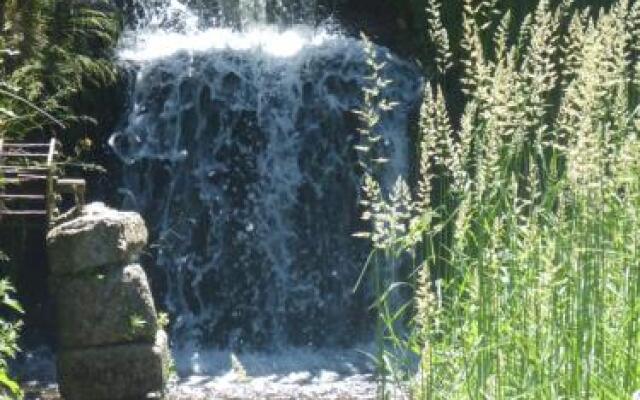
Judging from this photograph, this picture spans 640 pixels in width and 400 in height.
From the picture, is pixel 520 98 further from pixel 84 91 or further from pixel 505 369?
pixel 84 91

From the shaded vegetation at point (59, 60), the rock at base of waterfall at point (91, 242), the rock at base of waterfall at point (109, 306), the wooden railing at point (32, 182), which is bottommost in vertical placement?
the rock at base of waterfall at point (109, 306)

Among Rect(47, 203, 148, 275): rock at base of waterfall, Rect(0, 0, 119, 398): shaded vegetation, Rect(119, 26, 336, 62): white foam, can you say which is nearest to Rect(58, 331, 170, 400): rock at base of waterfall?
Rect(47, 203, 148, 275): rock at base of waterfall

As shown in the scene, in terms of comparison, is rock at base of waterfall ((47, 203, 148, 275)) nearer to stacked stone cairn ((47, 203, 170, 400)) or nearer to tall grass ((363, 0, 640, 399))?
stacked stone cairn ((47, 203, 170, 400))

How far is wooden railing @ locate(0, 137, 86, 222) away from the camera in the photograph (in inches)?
266

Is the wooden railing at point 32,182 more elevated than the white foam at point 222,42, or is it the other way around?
the white foam at point 222,42

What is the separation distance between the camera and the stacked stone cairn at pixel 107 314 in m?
6.56

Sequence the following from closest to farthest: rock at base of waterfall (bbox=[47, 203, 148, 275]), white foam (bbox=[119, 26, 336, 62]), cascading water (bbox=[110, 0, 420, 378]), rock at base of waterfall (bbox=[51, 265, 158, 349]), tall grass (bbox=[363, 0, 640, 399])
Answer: tall grass (bbox=[363, 0, 640, 399]), rock at base of waterfall (bbox=[47, 203, 148, 275]), rock at base of waterfall (bbox=[51, 265, 158, 349]), cascading water (bbox=[110, 0, 420, 378]), white foam (bbox=[119, 26, 336, 62])

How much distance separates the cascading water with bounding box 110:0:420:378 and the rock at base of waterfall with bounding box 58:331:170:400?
241 centimetres

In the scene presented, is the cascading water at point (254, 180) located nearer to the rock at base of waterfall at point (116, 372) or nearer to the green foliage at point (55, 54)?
the green foliage at point (55, 54)

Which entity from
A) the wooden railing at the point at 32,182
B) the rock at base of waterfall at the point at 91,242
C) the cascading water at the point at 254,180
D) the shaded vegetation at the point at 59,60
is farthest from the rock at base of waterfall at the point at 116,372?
the cascading water at the point at 254,180

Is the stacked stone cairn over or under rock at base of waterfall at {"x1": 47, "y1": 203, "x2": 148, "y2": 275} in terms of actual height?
under

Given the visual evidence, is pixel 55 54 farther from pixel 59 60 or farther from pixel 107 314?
pixel 107 314

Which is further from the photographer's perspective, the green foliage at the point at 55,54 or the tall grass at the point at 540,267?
the green foliage at the point at 55,54

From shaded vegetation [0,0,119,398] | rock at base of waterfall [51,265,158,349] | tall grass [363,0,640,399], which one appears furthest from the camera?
shaded vegetation [0,0,119,398]
